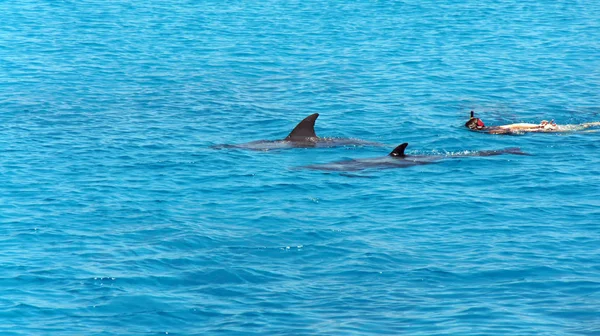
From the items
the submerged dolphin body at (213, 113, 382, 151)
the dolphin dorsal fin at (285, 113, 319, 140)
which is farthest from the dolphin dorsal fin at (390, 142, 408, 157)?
the dolphin dorsal fin at (285, 113, 319, 140)

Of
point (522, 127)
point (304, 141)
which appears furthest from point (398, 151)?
point (522, 127)

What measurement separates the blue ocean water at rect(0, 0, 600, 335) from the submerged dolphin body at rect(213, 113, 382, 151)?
505mm

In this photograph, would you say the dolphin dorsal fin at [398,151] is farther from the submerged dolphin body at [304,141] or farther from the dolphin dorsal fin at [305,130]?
the dolphin dorsal fin at [305,130]

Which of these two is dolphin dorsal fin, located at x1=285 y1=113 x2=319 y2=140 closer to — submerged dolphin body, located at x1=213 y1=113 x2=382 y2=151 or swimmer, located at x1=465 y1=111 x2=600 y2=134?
submerged dolphin body, located at x1=213 y1=113 x2=382 y2=151

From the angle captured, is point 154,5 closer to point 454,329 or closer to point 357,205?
point 357,205

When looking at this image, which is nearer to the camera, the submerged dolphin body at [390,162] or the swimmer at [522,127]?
the submerged dolphin body at [390,162]

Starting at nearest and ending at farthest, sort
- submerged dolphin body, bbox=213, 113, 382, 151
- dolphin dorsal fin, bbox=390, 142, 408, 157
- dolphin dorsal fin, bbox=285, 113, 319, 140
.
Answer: dolphin dorsal fin, bbox=390, 142, 408, 157
submerged dolphin body, bbox=213, 113, 382, 151
dolphin dorsal fin, bbox=285, 113, 319, 140

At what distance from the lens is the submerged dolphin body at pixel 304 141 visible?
24.4 meters

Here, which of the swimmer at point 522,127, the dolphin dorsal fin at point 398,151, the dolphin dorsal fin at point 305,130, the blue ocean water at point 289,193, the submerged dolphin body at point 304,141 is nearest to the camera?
the blue ocean water at point 289,193

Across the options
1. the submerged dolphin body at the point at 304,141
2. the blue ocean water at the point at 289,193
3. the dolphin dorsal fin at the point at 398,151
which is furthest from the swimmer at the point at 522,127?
the dolphin dorsal fin at the point at 398,151

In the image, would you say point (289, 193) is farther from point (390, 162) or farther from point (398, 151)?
point (398, 151)

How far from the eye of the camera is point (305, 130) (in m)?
24.8

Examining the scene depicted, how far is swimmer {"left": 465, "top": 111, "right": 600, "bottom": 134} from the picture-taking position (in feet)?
83.6

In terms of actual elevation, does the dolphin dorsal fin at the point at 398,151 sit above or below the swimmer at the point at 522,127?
above
